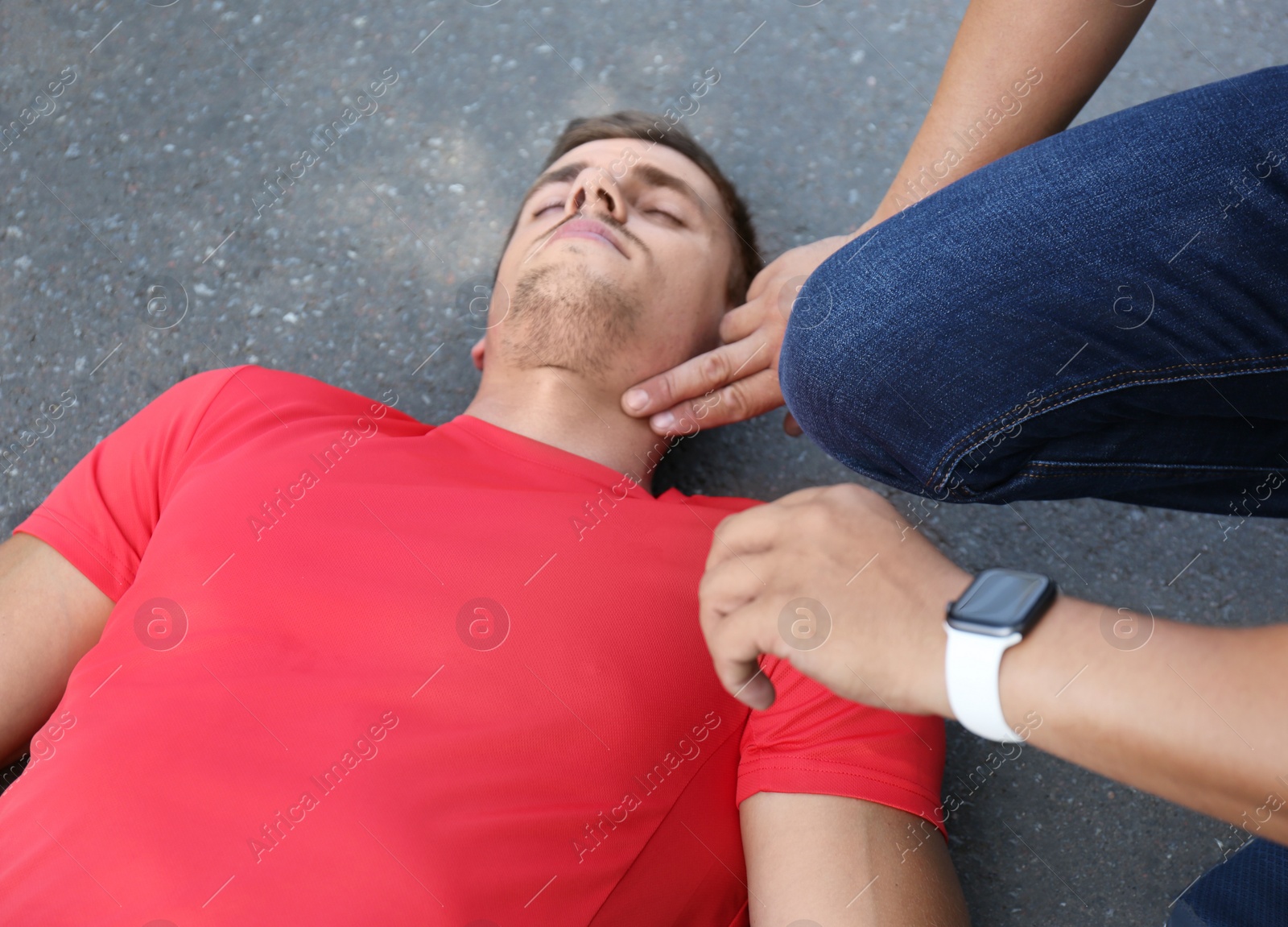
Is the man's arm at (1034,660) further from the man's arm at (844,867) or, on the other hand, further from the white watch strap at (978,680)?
the man's arm at (844,867)

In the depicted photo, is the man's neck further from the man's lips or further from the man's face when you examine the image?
the man's lips

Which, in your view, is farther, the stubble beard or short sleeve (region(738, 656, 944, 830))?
the stubble beard

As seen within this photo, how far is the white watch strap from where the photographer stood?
2.46ft

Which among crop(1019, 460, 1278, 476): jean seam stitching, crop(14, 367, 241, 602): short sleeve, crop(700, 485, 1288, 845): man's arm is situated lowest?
crop(1019, 460, 1278, 476): jean seam stitching

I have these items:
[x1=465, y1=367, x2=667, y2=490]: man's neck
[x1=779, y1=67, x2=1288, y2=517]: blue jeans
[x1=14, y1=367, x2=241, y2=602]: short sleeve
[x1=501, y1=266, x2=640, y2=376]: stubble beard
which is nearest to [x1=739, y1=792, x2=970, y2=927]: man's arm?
[x1=779, y1=67, x2=1288, y2=517]: blue jeans

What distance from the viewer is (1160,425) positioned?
1.07 metres

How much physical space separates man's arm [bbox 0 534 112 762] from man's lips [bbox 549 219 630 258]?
1015 millimetres

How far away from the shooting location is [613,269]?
5.54 ft

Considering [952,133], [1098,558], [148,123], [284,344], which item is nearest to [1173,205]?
[952,133]

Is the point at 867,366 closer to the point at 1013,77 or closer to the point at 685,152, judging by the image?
the point at 1013,77

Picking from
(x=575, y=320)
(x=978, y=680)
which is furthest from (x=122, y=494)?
(x=978, y=680)

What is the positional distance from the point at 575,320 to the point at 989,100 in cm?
78

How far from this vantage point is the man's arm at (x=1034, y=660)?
0.65 metres

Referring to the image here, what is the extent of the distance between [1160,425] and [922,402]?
27 cm
